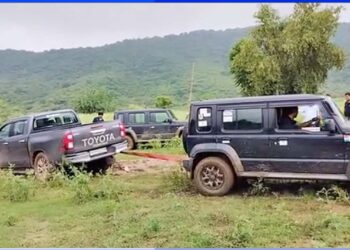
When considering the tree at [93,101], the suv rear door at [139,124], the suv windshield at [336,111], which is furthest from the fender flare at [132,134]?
the tree at [93,101]

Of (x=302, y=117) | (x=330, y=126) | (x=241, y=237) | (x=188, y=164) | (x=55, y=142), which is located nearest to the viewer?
(x=241, y=237)

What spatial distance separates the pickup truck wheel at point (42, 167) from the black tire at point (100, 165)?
3.45 feet

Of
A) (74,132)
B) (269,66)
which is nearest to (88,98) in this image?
(269,66)

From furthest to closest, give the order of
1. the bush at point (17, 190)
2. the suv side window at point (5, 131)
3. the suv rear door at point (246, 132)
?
1. the suv side window at point (5, 131)
2. the bush at point (17, 190)
3. the suv rear door at point (246, 132)

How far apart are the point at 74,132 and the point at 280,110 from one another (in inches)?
162

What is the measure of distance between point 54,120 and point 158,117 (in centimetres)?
642

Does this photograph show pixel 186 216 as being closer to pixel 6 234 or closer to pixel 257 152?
pixel 257 152

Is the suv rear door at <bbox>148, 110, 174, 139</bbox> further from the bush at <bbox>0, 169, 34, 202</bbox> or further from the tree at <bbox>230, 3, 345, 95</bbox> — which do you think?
the tree at <bbox>230, 3, 345, 95</bbox>

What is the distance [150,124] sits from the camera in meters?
16.8

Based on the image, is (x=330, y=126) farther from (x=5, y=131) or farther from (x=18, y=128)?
(x=5, y=131)

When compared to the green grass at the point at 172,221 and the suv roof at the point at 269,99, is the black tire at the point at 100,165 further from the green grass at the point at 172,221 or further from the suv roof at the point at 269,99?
the suv roof at the point at 269,99

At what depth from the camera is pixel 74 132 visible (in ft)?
30.9

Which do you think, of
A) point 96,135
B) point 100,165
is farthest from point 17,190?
point 100,165

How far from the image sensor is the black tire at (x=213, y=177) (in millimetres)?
7344
